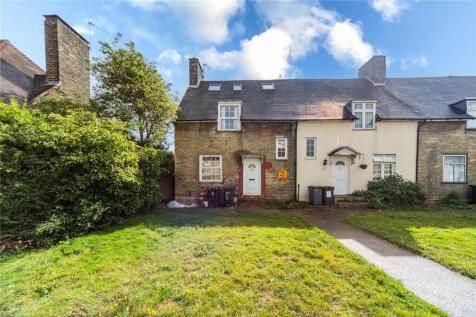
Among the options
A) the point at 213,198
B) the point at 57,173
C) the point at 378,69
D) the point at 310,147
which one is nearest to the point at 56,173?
the point at 57,173

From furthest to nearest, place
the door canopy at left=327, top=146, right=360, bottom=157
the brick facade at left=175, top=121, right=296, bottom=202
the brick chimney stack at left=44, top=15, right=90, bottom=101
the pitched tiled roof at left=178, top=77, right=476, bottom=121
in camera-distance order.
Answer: the pitched tiled roof at left=178, top=77, right=476, bottom=121
the brick facade at left=175, top=121, right=296, bottom=202
the door canopy at left=327, top=146, right=360, bottom=157
the brick chimney stack at left=44, top=15, right=90, bottom=101

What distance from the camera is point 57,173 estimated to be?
5539 millimetres

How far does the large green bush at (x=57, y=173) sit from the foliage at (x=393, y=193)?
11662mm

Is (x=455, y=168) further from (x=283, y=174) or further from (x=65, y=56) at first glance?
(x=65, y=56)

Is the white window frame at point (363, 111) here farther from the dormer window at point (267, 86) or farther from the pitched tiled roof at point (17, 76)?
the pitched tiled roof at point (17, 76)

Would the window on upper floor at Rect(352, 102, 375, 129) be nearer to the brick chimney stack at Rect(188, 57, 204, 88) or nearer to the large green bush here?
the brick chimney stack at Rect(188, 57, 204, 88)

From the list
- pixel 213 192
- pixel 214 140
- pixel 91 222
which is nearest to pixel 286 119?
pixel 214 140

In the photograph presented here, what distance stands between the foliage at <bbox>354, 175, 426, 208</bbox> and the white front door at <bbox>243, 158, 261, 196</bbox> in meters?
5.58

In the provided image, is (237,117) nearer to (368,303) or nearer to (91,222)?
(91,222)

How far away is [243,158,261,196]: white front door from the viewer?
10930 millimetres

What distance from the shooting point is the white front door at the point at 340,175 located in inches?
428

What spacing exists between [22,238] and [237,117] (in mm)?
9615

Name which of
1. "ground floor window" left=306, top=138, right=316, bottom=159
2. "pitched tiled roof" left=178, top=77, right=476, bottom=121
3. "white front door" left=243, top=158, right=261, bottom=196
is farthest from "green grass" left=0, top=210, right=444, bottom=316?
"pitched tiled roof" left=178, top=77, right=476, bottom=121

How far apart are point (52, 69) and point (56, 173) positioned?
770cm
